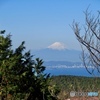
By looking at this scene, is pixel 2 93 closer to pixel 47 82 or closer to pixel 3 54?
pixel 3 54

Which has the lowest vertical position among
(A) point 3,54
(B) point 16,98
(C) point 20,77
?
(B) point 16,98

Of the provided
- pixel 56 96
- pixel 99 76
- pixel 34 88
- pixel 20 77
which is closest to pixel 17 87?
pixel 20 77

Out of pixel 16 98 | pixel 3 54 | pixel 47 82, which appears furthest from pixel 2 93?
pixel 47 82

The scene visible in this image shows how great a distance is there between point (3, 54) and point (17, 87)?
25.9 inches

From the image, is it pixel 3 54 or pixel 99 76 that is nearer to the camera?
pixel 3 54

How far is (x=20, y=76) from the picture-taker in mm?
5652

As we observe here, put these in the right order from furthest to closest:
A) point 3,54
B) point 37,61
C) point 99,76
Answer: point 37,61
point 99,76
point 3,54

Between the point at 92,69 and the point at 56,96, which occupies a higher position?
the point at 92,69

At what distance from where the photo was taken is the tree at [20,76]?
5.35m

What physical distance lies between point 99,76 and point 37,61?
4.28 ft

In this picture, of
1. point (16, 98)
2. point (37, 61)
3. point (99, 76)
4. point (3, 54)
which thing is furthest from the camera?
point (37, 61)

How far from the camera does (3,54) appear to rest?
575 cm

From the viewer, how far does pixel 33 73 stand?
6344mm

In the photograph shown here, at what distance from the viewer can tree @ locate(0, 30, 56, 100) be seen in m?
5.35
